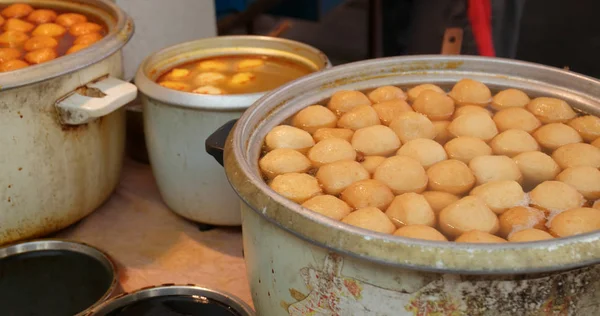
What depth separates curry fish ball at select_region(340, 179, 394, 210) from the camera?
1.08 m

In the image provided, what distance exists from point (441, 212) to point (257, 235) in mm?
302

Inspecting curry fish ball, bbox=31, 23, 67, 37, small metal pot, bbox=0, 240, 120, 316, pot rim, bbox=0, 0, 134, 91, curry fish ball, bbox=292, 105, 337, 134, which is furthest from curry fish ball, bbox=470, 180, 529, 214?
curry fish ball, bbox=31, 23, 67, 37

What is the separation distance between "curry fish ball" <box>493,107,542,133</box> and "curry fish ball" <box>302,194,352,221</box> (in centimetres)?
43

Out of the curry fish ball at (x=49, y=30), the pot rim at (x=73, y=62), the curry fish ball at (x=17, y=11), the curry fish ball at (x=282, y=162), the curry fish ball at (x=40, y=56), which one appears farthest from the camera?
the curry fish ball at (x=17, y=11)

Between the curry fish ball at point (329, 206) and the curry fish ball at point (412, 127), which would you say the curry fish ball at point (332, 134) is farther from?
the curry fish ball at point (329, 206)

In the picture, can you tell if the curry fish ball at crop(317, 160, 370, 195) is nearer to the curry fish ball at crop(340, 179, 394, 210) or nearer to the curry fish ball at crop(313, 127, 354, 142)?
the curry fish ball at crop(340, 179, 394, 210)

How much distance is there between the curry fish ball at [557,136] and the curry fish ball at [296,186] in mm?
462

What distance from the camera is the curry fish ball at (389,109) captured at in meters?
1.34

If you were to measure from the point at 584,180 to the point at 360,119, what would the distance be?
0.44 m

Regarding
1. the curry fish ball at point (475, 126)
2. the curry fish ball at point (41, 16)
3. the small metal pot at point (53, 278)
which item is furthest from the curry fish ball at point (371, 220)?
the curry fish ball at point (41, 16)

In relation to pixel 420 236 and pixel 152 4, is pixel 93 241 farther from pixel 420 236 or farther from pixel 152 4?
pixel 420 236

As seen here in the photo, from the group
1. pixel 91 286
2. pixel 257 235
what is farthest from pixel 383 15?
pixel 257 235

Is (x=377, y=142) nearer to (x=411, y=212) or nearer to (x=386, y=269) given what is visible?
(x=411, y=212)

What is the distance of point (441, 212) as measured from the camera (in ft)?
3.46
